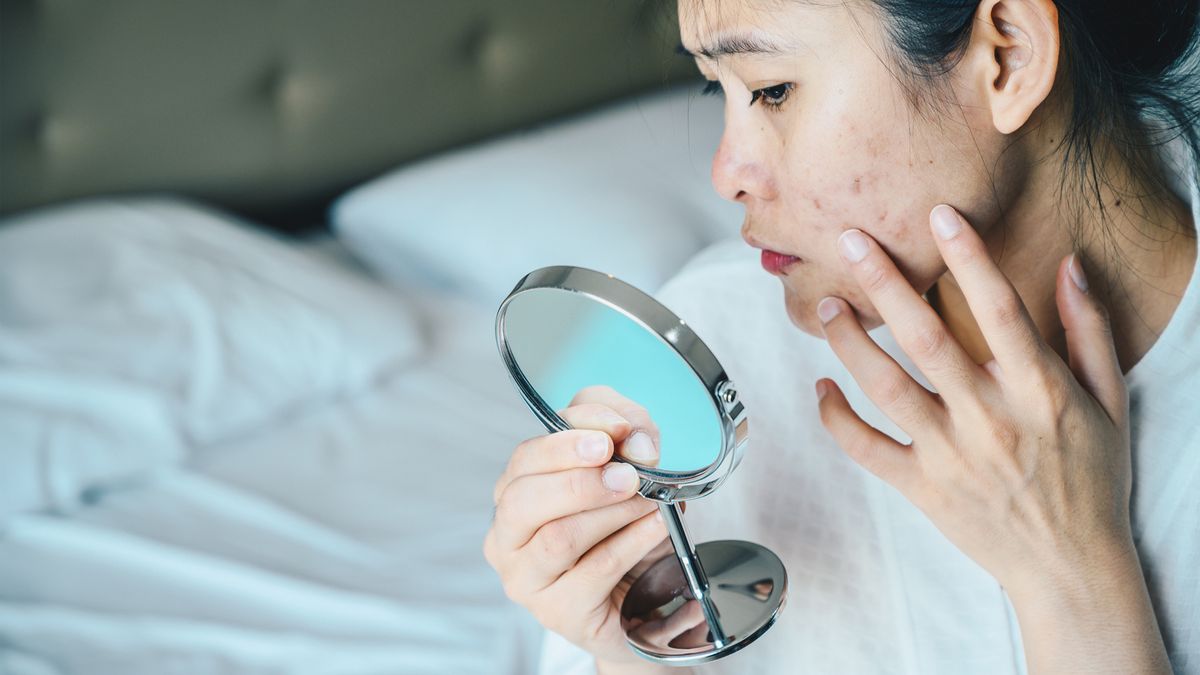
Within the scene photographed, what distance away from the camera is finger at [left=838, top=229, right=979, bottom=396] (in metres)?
0.75

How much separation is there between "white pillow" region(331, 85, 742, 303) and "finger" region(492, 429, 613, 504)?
3.13 ft

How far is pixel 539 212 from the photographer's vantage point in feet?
5.65

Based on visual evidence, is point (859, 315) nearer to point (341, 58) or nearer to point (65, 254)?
point (65, 254)

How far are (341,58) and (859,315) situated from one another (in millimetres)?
1290

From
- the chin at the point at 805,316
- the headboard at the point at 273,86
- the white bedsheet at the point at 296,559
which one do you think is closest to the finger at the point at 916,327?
the chin at the point at 805,316

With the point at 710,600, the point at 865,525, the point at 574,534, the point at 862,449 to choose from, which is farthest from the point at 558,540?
the point at 865,525

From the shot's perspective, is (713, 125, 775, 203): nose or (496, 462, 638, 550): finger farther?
(713, 125, 775, 203): nose

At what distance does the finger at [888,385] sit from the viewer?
77 cm

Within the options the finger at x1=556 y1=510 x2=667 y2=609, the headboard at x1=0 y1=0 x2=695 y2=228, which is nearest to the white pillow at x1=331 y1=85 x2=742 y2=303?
the headboard at x1=0 y1=0 x2=695 y2=228

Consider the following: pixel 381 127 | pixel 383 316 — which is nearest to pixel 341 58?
pixel 381 127

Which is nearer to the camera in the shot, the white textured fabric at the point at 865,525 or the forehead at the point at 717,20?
the forehead at the point at 717,20

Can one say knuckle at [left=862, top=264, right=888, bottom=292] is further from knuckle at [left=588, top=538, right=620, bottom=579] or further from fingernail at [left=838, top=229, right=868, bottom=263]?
knuckle at [left=588, top=538, right=620, bottom=579]

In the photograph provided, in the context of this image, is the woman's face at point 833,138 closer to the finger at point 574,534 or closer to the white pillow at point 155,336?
the finger at point 574,534

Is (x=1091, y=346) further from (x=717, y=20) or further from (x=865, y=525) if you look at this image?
(x=717, y=20)
